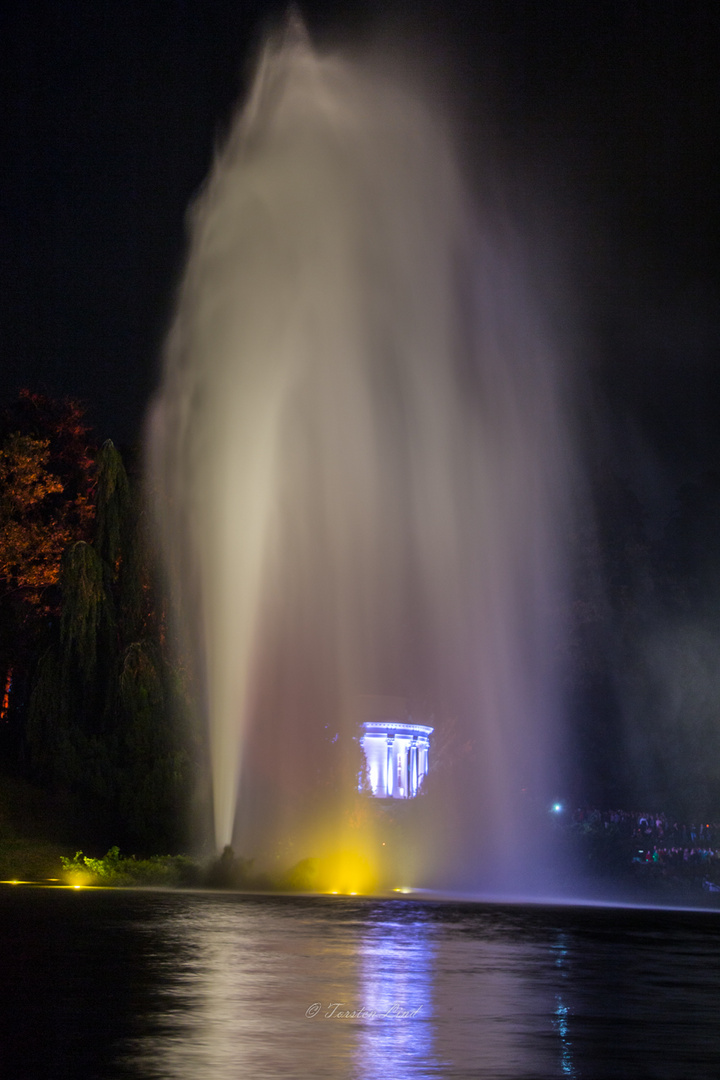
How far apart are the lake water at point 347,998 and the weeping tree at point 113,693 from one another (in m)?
10.6

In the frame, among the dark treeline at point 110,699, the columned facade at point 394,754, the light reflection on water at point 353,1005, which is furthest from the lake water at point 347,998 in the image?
the columned facade at point 394,754

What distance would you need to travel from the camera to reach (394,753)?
187 ft

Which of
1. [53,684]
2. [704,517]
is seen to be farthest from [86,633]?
[704,517]

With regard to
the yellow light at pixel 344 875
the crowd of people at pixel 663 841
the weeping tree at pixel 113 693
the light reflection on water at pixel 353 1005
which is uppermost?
the weeping tree at pixel 113 693

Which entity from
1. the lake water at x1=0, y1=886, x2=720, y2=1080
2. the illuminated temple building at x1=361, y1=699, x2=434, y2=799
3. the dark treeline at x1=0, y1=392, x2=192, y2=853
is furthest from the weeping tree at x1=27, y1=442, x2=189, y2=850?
the illuminated temple building at x1=361, y1=699, x2=434, y2=799

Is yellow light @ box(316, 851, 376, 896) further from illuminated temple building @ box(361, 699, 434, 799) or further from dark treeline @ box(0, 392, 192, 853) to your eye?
illuminated temple building @ box(361, 699, 434, 799)

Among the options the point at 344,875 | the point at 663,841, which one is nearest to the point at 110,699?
the point at 344,875

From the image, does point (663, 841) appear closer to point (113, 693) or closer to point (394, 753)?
point (113, 693)

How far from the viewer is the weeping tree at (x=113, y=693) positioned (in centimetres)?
2645

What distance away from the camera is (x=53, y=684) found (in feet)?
93.9

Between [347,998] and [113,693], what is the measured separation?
66.3ft

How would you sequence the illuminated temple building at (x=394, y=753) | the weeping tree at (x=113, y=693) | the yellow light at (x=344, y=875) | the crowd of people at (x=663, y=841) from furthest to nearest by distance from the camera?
the illuminated temple building at (x=394, y=753)
the crowd of people at (x=663, y=841)
the weeping tree at (x=113, y=693)
the yellow light at (x=344, y=875)

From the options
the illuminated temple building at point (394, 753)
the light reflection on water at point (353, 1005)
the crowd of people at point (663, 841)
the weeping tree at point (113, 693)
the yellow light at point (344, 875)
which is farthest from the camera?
the illuminated temple building at point (394, 753)

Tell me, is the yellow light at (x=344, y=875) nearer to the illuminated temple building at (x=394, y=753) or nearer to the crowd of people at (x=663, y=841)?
the crowd of people at (x=663, y=841)
